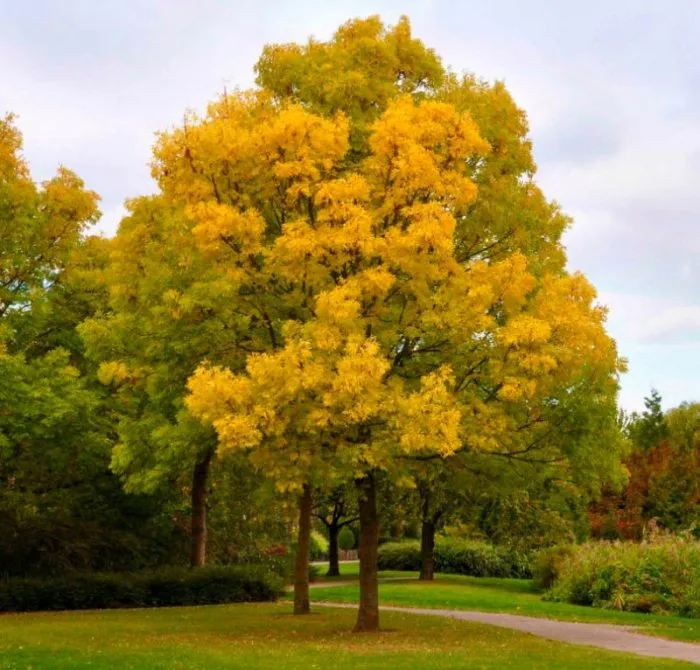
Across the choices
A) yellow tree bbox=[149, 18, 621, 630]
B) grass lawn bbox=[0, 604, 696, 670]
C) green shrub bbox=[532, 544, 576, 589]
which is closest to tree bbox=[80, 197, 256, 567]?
yellow tree bbox=[149, 18, 621, 630]

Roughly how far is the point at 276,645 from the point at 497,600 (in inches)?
530

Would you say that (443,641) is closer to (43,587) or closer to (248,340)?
(248,340)

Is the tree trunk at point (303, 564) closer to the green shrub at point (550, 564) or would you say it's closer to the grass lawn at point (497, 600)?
the grass lawn at point (497, 600)

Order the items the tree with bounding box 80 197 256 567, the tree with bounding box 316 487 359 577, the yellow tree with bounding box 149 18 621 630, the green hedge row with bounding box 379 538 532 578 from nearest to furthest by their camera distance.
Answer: the yellow tree with bounding box 149 18 621 630
the tree with bounding box 80 197 256 567
the tree with bounding box 316 487 359 577
the green hedge row with bounding box 379 538 532 578

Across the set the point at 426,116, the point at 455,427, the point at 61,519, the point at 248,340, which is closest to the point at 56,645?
the point at 248,340

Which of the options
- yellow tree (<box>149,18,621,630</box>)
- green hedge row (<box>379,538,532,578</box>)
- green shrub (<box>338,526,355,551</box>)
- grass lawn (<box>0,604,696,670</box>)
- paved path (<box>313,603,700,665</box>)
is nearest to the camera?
grass lawn (<box>0,604,696,670</box>)

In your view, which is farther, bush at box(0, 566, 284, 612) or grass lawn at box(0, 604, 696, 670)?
bush at box(0, 566, 284, 612)

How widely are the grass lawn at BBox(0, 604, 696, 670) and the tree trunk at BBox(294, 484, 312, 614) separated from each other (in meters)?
0.59

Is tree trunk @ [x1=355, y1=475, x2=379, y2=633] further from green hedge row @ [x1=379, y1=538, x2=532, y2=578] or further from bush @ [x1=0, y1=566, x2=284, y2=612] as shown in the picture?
green hedge row @ [x1=379, y1=538, x2=532, y2=578]

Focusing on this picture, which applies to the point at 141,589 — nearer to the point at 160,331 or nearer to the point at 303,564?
the point at 303,564

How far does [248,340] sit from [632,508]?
26.5 metres

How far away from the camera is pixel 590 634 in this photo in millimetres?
20469

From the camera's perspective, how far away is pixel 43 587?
1072 inches

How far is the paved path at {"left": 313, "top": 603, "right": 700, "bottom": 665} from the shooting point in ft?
57.9
